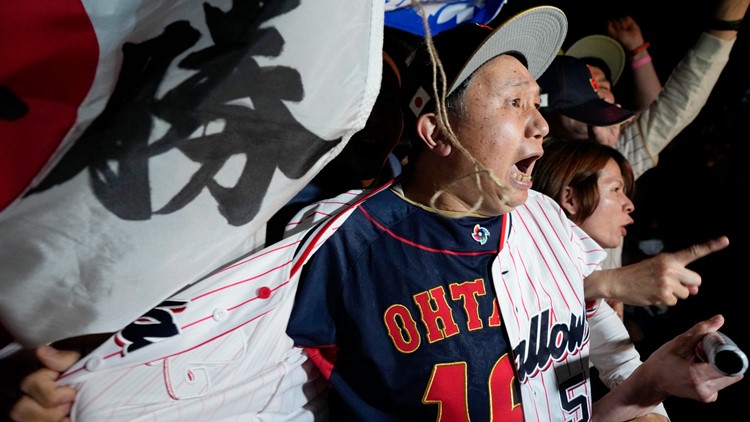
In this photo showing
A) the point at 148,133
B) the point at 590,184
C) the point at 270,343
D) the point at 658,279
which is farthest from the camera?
the point at 590,184

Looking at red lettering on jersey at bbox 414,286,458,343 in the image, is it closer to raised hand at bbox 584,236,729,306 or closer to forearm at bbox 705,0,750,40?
raised hand at bbox 584,236,729,306

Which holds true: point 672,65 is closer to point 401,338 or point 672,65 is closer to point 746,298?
point 746,298

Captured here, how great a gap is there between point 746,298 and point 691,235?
38cm

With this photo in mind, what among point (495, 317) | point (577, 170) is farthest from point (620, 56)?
point (495, 317)

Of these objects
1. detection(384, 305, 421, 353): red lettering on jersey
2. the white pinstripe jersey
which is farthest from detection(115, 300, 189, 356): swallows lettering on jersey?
detection(384, 305, 421, 353): red lettering on jersey

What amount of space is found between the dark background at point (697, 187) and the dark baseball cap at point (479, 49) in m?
0.99

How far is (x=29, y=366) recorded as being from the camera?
98cm

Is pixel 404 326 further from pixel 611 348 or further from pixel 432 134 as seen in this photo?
pixel 611 348

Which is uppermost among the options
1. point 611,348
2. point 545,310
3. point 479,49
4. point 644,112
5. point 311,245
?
point 479,49

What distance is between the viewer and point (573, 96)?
196 centimetres

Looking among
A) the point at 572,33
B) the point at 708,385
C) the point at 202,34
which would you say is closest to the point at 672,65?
the point at 572,33

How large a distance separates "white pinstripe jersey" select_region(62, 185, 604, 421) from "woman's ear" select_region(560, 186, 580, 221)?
0.68 feet

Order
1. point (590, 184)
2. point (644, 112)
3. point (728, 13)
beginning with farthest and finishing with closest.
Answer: point (644, 112)
point (728, 13)
point (590, 184)

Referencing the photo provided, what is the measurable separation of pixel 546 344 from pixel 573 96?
40.2 inches
